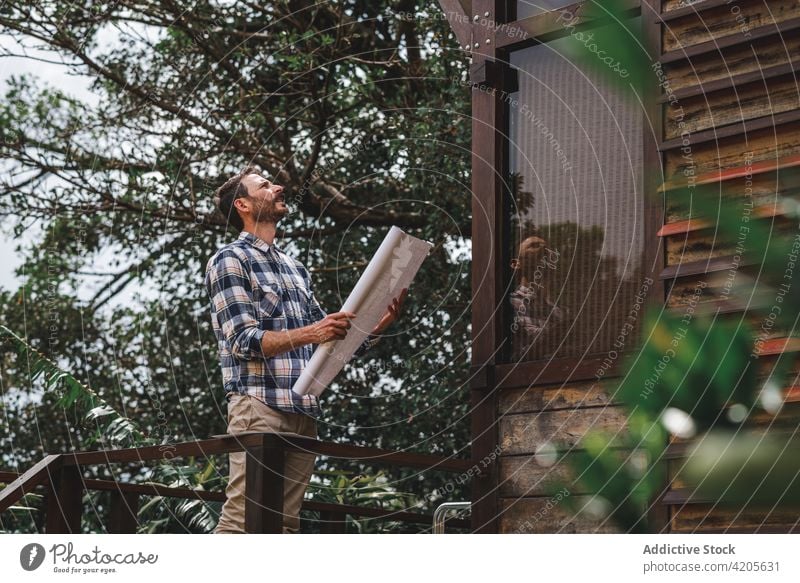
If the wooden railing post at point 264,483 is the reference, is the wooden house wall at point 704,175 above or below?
above

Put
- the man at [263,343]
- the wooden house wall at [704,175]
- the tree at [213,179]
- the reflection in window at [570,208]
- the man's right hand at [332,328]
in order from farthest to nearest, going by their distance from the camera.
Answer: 1. the tree at [213,179]
2. the reflection in window at [570,208]
3. the man at [263,343]
4. the man's right hand at [332,328]
5. the wooden house wall at [704,175]

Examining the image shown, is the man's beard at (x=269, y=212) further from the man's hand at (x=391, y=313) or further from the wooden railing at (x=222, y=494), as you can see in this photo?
the wooden railing at (x=222, y=494)

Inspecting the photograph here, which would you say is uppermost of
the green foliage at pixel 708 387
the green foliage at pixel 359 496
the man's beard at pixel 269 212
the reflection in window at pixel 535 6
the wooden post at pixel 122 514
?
the reflection in window at pixel 535 6

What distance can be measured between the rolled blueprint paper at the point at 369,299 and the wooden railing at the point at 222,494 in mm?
312

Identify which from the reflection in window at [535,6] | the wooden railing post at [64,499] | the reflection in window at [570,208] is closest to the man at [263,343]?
the reflection in window at [570,208]

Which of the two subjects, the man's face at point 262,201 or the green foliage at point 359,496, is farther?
the green foliage at point 359,496

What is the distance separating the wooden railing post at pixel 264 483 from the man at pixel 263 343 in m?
0.28

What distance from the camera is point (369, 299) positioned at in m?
4.74

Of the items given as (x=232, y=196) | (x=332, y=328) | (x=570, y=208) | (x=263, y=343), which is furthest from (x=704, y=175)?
(x=232, y=196)

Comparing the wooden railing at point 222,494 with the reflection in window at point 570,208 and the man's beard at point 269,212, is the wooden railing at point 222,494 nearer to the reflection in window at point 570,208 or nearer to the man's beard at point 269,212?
the reflection in window at point 570,208

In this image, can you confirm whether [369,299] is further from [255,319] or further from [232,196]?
[232,196]

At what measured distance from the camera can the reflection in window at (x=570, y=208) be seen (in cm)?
491

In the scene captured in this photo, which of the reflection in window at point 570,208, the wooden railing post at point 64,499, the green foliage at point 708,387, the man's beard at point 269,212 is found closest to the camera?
the green foliage at point 708,387

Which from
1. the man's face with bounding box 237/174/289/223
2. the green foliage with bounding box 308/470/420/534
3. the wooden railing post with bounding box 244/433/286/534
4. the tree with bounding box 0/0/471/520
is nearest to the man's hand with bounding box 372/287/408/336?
the man's face with bounding box 237/174/289/223
